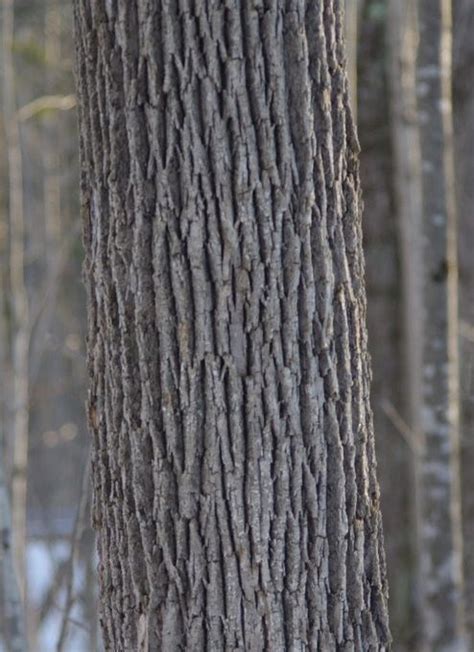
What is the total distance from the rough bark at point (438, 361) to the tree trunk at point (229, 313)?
9.95 ft

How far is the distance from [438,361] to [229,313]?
324 centimetres

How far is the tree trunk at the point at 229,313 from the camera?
2293mm

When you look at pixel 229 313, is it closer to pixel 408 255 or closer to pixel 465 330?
pixel 408 255

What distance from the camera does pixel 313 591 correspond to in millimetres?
2398

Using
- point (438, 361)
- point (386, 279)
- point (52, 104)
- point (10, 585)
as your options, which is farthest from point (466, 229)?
point (10, 585)

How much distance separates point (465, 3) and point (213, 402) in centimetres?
582

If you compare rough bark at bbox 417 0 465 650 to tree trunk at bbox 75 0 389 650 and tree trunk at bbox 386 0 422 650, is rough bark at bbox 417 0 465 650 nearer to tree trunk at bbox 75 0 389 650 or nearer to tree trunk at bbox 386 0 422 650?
tree trunk at bbox 386 0 422 650

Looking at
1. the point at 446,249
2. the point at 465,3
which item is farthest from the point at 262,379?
the point at 465,3

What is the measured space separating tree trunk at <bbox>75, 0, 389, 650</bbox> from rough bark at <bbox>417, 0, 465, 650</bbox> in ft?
9.95

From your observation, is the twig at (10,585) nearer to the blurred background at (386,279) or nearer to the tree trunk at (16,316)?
the blurred background at (386,279)

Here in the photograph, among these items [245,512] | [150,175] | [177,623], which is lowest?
[177,623]

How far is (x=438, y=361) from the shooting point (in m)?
5.37

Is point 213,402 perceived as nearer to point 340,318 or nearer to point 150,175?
point 340,318

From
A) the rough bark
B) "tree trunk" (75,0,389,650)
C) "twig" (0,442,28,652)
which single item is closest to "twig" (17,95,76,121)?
"twig" (0,442,28,652)
